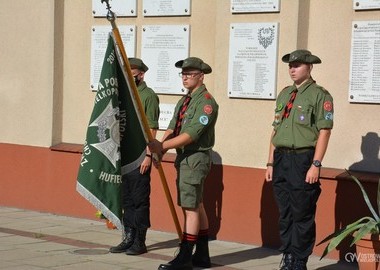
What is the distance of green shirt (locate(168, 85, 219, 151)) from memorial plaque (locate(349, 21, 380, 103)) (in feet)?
5.45

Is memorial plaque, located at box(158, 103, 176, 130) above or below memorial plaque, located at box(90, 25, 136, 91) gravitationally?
below

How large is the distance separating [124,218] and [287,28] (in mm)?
2600

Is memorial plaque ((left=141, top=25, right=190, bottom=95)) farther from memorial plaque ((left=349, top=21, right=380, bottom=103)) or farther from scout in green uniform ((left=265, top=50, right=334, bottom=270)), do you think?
scout in green uniform ((left=265, top=50, right=334, bottom=270))

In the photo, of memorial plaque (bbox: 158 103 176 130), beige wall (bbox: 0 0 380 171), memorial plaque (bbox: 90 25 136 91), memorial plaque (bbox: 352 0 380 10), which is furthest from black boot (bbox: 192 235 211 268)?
memorial plaque (bbox: 90 25 136 91)

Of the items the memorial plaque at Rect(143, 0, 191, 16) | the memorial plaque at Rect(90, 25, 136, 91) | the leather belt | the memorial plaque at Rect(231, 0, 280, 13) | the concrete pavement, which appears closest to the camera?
the leather belt

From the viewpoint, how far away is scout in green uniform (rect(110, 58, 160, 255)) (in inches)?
357

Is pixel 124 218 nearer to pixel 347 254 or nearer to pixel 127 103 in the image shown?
pixel 127 103

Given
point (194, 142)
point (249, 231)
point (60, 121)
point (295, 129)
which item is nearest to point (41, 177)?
point (60, 121)

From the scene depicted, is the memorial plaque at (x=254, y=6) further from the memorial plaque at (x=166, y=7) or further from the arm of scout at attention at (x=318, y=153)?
the arm of scout at attention at (x=318, y=153)

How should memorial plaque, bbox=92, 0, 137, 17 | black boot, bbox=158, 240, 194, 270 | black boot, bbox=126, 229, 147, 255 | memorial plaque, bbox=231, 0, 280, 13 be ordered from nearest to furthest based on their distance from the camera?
black boot, bbox=158, 240, 194, 270
black boot, bbox=126, 229, 147, 255
memorial plaque, bbox=231, 0, 280, 13
memorial plaque, bbox=92, 0, 137, 17

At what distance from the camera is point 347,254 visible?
8875 mm

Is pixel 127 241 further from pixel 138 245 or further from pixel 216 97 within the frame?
pixel 216 97

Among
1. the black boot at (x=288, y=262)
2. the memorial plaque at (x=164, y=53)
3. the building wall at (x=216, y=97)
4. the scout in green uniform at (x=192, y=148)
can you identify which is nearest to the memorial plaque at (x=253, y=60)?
the building wall at (x=216, y=97)

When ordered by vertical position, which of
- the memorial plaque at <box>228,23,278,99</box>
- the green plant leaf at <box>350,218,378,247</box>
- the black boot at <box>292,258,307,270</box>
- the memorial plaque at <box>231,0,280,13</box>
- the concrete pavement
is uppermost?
the memorial plaque at <box>231,0,280,13</box>
